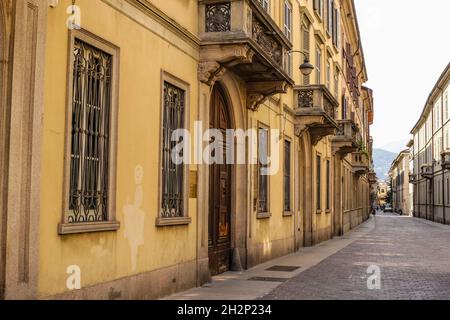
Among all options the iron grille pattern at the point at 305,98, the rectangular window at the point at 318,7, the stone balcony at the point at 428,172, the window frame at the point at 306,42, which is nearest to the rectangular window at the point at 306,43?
the window frame at the point at 306,42

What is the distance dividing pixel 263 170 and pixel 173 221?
6494 millimetres

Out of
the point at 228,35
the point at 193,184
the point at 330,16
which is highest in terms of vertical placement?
the point at 330,16

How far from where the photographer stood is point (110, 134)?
831cm

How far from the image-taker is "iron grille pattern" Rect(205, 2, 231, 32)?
37.4 feet

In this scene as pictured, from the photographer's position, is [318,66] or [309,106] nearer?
[309,106]

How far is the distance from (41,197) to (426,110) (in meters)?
58.3

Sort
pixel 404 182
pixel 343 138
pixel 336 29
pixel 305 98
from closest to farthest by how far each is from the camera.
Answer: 1. pixel 305 98
2. pixel 343 138
3. pixel 336 29
4. pixel 404 182

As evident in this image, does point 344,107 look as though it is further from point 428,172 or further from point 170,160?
point 428,172

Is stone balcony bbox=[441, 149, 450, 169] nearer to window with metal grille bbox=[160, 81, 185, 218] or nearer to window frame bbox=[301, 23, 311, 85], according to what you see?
window frame bbox=[301, 23, 311, 85]

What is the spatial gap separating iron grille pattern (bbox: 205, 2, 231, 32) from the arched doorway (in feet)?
6.25

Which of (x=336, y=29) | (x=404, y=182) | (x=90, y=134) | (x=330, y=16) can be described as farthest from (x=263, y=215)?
(x=404, y=182)

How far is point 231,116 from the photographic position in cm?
1405

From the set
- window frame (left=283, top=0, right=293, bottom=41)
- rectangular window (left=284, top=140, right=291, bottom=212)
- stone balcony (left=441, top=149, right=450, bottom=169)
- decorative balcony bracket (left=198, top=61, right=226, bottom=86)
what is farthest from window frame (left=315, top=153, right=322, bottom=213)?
stone balcony (left=441, top=149, right=450, bottom=169)
